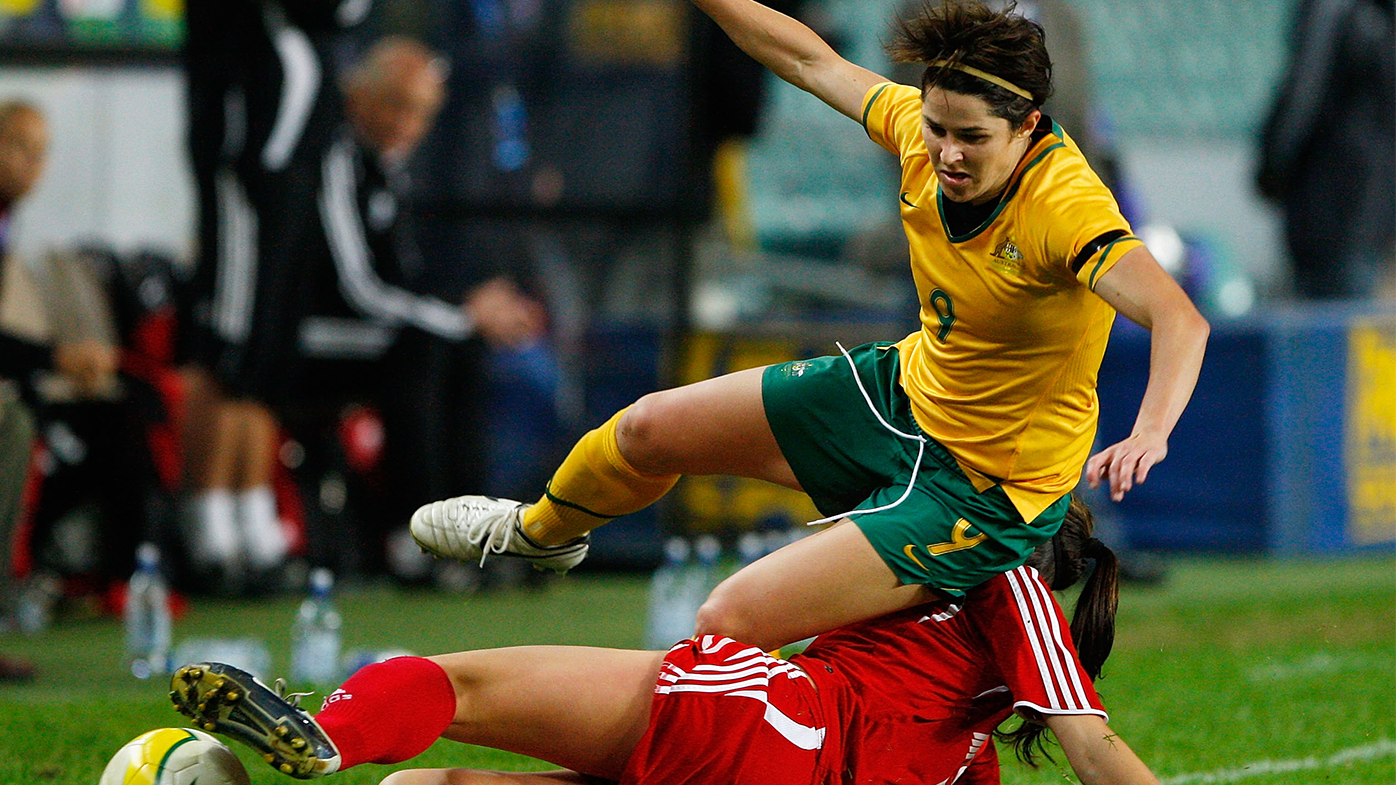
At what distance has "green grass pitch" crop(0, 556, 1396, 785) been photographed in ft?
15.3

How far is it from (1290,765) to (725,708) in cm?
216

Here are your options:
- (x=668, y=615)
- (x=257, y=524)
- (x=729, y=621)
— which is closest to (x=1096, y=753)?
(x=729, y=621)

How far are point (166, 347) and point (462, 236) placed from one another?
1.71m

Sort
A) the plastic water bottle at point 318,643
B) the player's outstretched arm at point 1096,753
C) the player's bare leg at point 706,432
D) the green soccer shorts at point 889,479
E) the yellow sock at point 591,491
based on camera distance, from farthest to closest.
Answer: the plastic water bottle at point 318,643 < the yellow sock at point 591,491 < the player's bare leg at point 706,432 < the green soccer shorts at point 889,479 < the player's outstretched arm at point 1096,753

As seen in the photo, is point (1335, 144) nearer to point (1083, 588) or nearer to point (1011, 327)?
point (1011, 327)

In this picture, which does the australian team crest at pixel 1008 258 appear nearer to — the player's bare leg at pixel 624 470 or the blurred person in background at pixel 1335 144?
the player's bare leg at pixel 624 470

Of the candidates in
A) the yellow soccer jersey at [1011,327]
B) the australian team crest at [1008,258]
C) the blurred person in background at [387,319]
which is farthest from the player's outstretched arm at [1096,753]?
the blurred person in background at [387,319]

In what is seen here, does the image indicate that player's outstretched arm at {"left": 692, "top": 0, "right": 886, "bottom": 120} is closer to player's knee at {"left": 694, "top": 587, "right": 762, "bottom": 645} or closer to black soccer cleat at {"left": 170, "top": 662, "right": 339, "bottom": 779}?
player's knee at {"left": 694, "top": 587, "right": 762, "bottom": 645}

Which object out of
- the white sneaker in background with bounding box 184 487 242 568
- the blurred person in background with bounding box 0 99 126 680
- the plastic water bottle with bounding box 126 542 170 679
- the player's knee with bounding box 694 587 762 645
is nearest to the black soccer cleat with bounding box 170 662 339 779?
the player's knee with bounding box 694 587 762 645

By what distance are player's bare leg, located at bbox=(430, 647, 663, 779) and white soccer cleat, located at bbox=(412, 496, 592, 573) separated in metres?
1.33

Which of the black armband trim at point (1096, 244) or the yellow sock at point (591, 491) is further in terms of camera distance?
the yellow sock at point (591, 491)

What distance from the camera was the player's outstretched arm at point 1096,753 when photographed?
11.2 ft

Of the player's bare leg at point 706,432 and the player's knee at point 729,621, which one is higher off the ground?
the player's bare leg at point 706,432

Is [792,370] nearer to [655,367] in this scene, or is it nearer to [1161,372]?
[1161,372]
